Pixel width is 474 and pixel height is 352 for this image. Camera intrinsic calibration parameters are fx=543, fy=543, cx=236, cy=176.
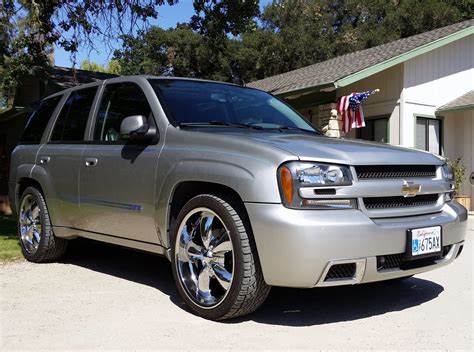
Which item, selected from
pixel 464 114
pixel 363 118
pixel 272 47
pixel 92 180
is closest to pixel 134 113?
pixel 92 180

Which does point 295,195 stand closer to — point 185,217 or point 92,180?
point 185,217

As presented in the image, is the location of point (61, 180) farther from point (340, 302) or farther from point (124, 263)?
point (340, 302)

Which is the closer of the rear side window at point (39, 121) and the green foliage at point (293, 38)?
the rear side window at point (39, 121)

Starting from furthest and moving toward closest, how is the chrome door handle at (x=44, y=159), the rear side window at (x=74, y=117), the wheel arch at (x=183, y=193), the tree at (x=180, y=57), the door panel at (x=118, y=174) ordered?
the tree at (x=180, y=57)
the chrome door handle at (x=44, y=159)
the rear side window at (x=74, y=117)
the door panel at (x=118, y=174)
the wheel arch at (x=183, y=193)

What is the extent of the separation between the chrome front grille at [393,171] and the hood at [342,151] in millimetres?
35

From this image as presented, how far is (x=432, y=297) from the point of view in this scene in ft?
15.0

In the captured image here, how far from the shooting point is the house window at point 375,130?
43.4 ft

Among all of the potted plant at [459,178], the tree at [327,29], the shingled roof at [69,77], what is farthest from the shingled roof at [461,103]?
the tree at [327,29]

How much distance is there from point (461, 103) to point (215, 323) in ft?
36.5

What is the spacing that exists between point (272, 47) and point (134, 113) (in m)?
27.4

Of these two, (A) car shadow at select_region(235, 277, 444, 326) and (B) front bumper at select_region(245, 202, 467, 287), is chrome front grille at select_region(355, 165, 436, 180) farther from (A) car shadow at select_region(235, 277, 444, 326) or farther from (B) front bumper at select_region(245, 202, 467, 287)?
(A) car shadow at select_region(235, 277, 444, 326)

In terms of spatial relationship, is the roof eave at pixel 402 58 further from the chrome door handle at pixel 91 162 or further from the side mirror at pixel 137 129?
the side mirror at pixel 137 129

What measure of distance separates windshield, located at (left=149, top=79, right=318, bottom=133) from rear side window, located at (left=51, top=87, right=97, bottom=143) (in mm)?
980

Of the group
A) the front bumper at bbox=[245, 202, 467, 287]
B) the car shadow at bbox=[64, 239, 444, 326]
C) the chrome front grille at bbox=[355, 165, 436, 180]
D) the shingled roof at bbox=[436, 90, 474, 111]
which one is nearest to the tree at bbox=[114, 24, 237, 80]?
the shingled roof at bbox=[436, 90, 474, 111]
